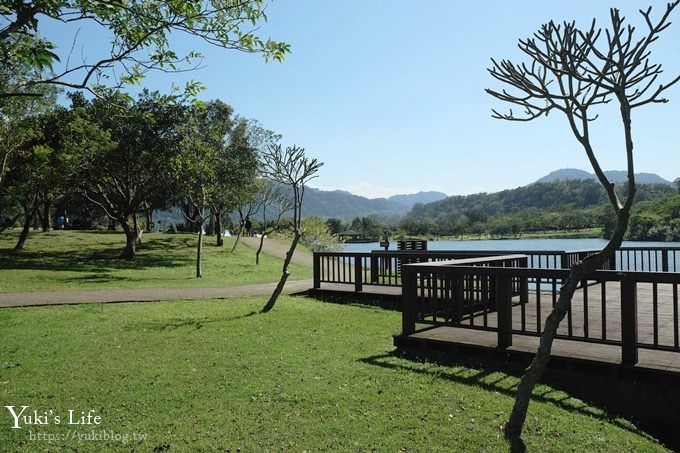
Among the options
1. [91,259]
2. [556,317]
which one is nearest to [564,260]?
[556,317]

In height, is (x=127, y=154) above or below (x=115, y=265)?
above

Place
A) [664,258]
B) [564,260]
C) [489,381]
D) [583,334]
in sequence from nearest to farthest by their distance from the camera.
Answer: [489,381] → [583,334] → [564,260] → [664,258]

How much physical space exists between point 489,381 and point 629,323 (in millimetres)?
1538

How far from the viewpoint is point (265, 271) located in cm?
2097

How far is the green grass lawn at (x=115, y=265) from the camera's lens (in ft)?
51.8

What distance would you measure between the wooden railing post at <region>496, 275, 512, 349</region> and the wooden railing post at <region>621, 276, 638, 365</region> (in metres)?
1.24

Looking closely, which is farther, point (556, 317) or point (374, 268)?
point (374, 268)

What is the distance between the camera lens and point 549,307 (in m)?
8.51

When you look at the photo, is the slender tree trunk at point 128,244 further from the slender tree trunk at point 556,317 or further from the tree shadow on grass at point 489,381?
Answer: the slender tree trunk at point 556,317

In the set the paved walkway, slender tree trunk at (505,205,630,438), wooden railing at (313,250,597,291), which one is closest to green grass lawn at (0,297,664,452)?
slender tree trunk at (505,205,630,438)

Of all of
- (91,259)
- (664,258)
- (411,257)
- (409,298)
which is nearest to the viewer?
(409,298)

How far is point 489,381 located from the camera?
5355 millimetres

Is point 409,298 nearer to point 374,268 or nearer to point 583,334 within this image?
point 583,334

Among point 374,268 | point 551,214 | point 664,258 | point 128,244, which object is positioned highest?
point 551,214
